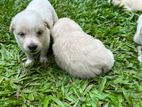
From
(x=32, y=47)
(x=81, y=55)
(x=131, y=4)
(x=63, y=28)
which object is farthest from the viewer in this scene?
(x=131, y=4)

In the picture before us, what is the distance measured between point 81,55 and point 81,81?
31 cm

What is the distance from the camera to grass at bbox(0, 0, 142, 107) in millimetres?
3947

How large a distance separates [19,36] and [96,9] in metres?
2.20

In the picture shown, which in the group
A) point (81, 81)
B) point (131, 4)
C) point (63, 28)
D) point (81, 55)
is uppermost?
point (63, 28)

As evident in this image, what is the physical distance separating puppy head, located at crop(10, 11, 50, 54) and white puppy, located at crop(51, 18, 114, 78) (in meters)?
0.26

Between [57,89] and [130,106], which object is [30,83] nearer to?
[57,89]

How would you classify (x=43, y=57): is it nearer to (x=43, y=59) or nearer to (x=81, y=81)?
(x=43, y=59)

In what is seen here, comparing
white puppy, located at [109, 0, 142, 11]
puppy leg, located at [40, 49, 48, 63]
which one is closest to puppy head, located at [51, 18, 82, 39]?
puppy leg, located at [40, 49, 48, 63]

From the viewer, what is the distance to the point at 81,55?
164 inches

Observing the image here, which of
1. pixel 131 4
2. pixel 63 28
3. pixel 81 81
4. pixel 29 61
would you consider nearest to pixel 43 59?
pixel 29 61

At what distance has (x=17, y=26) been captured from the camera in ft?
14.2

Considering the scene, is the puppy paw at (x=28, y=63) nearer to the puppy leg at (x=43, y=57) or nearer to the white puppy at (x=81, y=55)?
the puppy leg at (x=43, y=57)

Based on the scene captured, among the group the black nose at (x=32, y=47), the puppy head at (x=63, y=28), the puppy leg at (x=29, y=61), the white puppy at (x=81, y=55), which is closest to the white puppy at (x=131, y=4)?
the puppy head at (x=63, y=28)

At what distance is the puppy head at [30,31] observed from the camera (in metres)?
4.28
